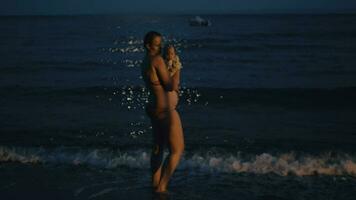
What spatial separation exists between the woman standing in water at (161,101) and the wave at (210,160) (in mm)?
1820

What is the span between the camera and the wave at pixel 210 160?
773 centimetres

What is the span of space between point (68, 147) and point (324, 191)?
16.2 feet

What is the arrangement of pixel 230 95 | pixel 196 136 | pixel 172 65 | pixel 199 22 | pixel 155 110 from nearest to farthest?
pixel 172 65 < pixel 155 110 < pixel 196 136 < pixel 230 95 < pixel 199 22

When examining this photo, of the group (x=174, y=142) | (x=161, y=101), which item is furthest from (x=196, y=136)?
(x=161, y=101)

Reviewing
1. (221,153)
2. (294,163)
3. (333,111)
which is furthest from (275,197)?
(333,111)

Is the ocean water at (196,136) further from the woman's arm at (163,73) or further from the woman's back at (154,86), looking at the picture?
the woman's arm at (163,73)

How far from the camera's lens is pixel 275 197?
6426 mm

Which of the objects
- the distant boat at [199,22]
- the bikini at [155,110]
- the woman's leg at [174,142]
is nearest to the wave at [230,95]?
the woman's leg at [174,142]

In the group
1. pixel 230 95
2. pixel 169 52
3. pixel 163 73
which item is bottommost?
pixel 163 73

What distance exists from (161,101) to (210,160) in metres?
2.78

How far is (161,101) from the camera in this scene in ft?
19.2

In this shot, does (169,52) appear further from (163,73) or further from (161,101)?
(161,101)

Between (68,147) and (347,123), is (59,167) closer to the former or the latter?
(68,147)

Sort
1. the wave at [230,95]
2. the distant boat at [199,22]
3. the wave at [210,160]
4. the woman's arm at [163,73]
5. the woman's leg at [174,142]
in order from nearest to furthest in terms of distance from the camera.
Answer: the woman's arm at [163,73] < the woman's leg at [174,142] < the wave at [210,160] < the wave at [230,95] < the distant boat at [199,22]
